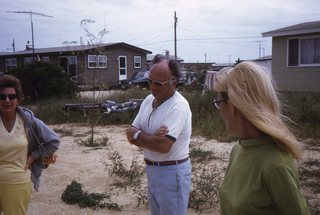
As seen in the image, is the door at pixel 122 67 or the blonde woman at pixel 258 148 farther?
the door at pixel 122 67

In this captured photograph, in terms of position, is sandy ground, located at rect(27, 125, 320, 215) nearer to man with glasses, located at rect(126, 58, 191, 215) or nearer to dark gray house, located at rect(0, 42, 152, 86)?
man with glasses, located at rect(126, 58, 191, 215)

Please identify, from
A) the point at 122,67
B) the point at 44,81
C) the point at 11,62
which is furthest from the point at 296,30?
the point at 11,62

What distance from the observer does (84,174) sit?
6.76 m

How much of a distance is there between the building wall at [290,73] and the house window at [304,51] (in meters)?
0.22

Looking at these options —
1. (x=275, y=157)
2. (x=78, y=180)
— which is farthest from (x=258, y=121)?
(x=78, y=180)

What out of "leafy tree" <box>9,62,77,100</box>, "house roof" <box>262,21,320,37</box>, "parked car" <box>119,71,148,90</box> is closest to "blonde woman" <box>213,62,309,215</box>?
"house roof" <box>262,21,320,37</box>

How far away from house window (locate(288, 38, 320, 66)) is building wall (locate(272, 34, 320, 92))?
216 mm

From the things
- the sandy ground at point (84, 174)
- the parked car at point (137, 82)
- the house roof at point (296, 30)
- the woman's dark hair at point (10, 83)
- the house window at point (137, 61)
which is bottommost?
the sandy ground at point (84, 174)

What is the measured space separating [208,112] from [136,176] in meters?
6.38

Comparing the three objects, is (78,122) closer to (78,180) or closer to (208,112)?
(208,112)

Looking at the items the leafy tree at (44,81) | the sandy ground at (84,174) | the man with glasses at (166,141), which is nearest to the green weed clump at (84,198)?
the sandy ground at (84,174)

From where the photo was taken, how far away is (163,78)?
305cm

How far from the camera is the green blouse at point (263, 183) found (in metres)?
1.61

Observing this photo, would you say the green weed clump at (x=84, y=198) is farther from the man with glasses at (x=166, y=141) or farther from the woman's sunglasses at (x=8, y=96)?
the woman's sunglasses at (x=8, y=96)
